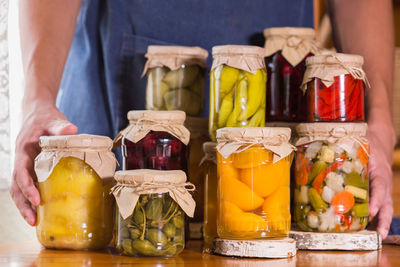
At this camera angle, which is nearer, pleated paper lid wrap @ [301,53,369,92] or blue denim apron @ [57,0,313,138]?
pleated paper lid wrap @ [301,53,369,92]

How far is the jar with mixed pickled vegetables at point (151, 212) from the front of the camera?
2.92 ft

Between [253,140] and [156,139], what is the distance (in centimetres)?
16

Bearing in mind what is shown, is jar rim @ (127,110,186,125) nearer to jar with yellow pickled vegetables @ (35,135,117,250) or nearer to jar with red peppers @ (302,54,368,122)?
jar with yellow pickled vegetables @ (35,135,117,250)

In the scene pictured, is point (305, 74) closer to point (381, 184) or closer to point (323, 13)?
point (381, 184)

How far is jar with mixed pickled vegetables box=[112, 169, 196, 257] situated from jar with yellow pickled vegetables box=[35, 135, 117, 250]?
6 cm

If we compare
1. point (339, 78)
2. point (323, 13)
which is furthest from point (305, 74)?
point (323, 13)

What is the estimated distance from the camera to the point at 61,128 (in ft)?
3.36

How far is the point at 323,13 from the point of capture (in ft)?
7.06

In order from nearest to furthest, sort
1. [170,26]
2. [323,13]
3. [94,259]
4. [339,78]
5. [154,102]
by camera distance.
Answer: [94,259]
[339,78]
[154,102]
[170,26]
[323,13]

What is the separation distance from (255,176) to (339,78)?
228mm

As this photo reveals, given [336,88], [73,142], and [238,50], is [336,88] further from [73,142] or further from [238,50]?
[73,142]

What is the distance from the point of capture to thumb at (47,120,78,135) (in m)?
1.02

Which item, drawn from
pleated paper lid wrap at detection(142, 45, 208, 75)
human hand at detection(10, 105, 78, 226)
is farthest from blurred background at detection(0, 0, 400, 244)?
pleated paper lid wrap at detection(142, 45, 208, 75)

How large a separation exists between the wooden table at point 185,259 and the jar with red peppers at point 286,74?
27 centimetres
